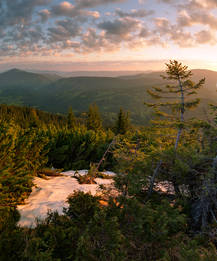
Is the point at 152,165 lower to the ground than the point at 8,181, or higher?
higher

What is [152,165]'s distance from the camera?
3807 millimetres

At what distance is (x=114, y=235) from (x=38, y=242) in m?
0.84

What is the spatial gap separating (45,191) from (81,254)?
2.76 meters

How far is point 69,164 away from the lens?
7.89 meters

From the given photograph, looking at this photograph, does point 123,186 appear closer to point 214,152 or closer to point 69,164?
point 214,152

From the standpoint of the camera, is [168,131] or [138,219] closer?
[138,219]

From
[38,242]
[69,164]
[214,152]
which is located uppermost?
[214,152]

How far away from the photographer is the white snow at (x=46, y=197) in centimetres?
345

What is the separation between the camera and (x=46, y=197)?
13.9 ft

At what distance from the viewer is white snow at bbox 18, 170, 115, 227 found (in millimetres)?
3449

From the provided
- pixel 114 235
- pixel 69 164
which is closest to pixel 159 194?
pixel 114 235

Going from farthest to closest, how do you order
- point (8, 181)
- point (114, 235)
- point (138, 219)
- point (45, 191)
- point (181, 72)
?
point (181, 72) → point (45, 191) → point (8, 181) → point (138, 219) → point (114, 235)

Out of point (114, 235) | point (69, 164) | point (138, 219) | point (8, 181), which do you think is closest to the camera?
point (114, 235)

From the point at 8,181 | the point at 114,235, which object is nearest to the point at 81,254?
the point at 114,235
